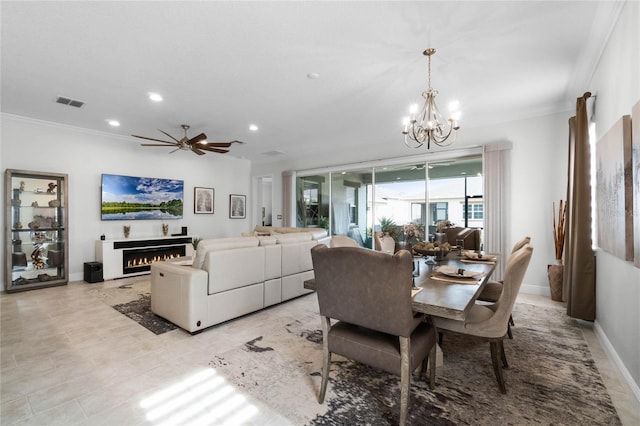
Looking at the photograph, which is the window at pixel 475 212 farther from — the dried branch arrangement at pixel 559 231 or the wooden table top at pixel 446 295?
the wooden table top at pixel 446 295

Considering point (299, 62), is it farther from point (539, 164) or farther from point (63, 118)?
point (63, 118)

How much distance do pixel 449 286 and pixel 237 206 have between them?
686 centimetres

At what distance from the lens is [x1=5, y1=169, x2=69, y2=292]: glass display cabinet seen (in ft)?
14.6

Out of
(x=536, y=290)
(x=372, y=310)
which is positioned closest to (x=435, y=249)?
(x=372, y=310)

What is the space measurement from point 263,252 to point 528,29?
11.2ft

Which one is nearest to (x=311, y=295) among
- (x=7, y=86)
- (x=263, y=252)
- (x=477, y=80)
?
(x=263, y=252)

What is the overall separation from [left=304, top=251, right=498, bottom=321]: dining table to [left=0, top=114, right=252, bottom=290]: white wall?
5.24m

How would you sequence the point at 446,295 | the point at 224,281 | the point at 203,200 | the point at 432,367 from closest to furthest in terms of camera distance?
1. the point at 446,295
2. the point at 432,367
3. the point at 224,281
4. the point at 203,200

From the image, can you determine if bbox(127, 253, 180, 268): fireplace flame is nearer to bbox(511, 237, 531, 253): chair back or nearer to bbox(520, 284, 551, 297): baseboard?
bbox(511, 237, 531, 253): chair back

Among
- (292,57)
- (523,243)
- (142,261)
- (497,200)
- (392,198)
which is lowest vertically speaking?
(142,261)

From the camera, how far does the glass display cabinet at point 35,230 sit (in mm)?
4449

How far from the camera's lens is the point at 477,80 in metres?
3.37

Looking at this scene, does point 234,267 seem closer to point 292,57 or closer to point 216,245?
point 216,245

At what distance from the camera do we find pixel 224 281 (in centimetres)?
310
